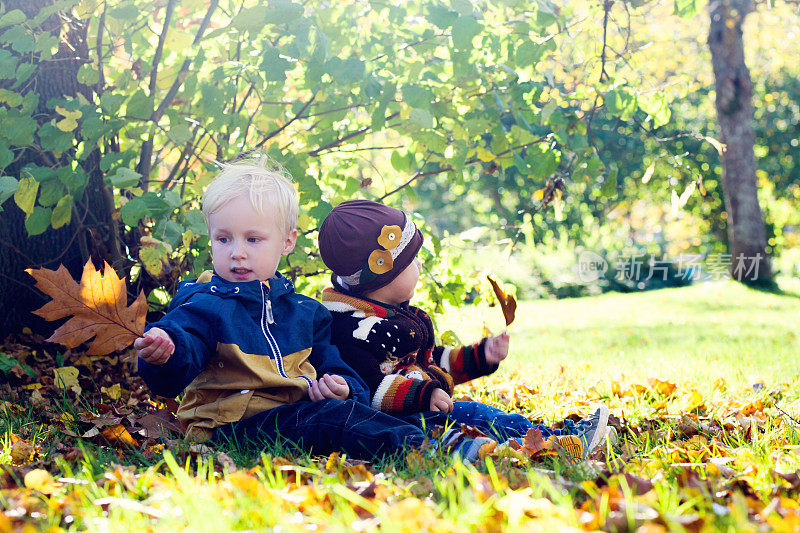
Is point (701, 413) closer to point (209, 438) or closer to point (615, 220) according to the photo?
point (209, 438)

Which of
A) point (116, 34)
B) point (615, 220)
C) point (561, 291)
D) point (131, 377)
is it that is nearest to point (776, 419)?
point (131, 377)

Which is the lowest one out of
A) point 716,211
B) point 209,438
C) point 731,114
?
point 209,438

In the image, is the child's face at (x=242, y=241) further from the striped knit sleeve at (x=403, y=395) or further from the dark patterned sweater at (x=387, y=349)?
the striped knit sleeve at (x=403, y=395)

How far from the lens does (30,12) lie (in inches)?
127

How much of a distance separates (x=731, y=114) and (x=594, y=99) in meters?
8.29

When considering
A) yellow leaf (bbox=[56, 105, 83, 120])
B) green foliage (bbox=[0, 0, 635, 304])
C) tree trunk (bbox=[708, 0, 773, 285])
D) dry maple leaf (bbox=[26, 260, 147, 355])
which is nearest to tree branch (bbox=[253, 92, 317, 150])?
green foliage (bbox=[0, 0, 635, 304])

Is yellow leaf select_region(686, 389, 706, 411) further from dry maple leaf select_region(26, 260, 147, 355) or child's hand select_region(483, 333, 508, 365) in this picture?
dry maple leaf select_region(26, 260, 147, 355)

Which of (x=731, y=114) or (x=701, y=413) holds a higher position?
(x=731, y=114)

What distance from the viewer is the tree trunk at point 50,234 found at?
129 inches

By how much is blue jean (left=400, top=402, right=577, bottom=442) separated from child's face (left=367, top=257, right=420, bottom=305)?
1.52 feet

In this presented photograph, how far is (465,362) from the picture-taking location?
281 cm

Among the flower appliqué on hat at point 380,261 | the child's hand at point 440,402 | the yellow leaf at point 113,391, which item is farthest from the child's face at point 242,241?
the yellow leaf at point 113,391

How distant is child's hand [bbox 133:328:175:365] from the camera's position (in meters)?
1.95

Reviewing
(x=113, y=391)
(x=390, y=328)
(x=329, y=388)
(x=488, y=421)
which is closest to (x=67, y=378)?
(x=113, y=391)
